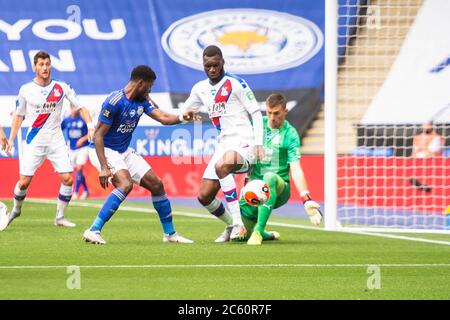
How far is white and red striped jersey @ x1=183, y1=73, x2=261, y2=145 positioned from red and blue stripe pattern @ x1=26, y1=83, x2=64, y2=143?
2694 mm

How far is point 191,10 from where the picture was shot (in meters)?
24.4

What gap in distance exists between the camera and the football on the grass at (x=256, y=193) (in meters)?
11.6

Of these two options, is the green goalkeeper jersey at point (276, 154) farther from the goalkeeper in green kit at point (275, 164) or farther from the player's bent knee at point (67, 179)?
the player's bent knee at point (67, 179)

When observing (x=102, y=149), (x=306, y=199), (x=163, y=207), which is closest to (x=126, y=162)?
(x=102, y=149)

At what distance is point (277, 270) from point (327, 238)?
3752 millimetres

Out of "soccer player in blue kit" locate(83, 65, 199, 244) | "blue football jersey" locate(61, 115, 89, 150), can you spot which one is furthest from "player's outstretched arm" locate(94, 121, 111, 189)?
"blue football jersey" locate(61, 115, 89, 150)

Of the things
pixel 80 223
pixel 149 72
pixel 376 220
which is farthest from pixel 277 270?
pixel 376 220

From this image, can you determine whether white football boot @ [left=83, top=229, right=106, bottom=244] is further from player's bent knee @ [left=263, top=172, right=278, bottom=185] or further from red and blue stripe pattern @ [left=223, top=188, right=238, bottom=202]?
player's bent knee @ [left=263, top=172, right=278, bottom=185]

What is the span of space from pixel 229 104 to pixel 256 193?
1173 mm

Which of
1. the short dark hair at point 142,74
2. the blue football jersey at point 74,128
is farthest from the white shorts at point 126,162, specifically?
the blue football jersey at point 74,128

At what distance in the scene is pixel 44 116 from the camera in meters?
14.5

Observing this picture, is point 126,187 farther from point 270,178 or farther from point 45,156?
point 45,156

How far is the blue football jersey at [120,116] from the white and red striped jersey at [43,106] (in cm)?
248
